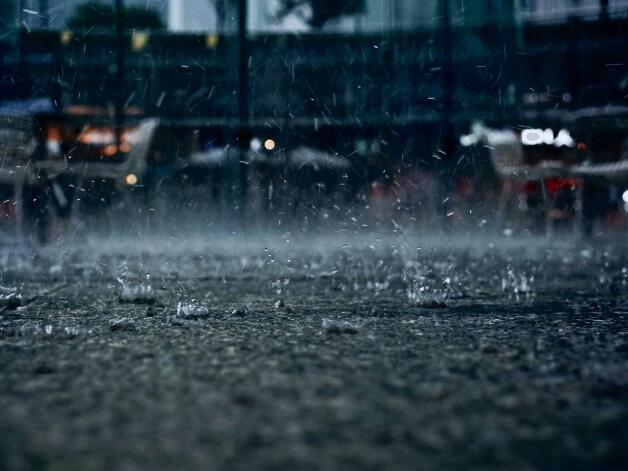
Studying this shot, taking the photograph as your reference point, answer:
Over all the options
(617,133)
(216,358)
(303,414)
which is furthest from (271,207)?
(303,414)

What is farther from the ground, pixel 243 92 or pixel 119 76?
pixel 119 76

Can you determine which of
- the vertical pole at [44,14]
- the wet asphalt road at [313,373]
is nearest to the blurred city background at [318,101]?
the vertical pole at [44,14]

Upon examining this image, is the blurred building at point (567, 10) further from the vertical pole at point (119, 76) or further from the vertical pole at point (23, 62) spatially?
the vertical pole at point (23, 62)

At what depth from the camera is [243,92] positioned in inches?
368

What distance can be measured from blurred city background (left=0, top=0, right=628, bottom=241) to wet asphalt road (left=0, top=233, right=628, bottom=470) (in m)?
5.16

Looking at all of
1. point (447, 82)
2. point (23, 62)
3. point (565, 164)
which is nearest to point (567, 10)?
point (447, 82)

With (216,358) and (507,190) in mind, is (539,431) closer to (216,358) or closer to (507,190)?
(216,358)

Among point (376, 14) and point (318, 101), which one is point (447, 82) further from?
point (318, 101)

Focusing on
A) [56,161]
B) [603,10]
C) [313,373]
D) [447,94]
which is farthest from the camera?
[603,10]

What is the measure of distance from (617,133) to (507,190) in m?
2.61

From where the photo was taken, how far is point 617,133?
6977 millimetres

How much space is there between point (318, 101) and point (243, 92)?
147 centimetres

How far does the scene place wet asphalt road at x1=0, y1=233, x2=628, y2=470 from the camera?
1.34 m

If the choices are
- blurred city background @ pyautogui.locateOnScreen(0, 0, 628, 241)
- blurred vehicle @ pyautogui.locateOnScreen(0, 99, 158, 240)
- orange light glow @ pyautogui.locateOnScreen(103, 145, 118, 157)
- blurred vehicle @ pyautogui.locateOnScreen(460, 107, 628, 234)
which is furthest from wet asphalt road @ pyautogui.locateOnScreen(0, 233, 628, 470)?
blurred city background @ pyautogui.locateOnScreen(0, 0, 628, 241)
